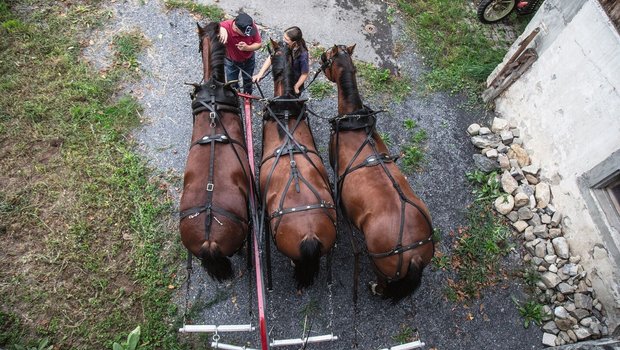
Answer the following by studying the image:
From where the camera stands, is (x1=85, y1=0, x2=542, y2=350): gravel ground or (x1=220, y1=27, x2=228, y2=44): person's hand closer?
(x1=85, y1=0, x2=542, y2=350): gravel ground

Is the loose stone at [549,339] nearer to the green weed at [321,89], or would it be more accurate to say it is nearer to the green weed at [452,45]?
the green weed at [452,45]

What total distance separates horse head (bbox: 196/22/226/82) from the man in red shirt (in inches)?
4.0

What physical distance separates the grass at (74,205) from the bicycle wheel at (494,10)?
5.86 metres

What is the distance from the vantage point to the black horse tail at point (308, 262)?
3656mm

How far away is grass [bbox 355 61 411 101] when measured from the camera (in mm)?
6254

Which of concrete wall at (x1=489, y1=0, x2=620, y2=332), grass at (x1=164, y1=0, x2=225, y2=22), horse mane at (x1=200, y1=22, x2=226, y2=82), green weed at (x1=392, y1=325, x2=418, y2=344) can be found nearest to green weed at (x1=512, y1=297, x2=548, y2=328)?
concrete wall at (x1=489, y1=0, x2=620, y2=332)

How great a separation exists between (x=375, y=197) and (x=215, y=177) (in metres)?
1.58

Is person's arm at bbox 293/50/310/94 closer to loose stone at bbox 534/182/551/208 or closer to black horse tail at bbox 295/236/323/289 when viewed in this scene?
black horse tail at bbox 295/236/323/289

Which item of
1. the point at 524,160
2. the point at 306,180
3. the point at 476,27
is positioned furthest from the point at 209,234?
the point at 476,27

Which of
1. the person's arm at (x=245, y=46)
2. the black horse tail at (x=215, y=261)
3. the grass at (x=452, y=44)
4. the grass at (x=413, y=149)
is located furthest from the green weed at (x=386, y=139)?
the black horse tail at (x=215, y=261)

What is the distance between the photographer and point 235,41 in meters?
5.07

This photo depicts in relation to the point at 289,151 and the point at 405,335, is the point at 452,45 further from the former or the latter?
the point at 405,335

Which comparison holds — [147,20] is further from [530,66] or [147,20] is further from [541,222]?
[541,222]

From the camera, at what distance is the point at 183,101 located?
5.92 metres
